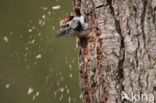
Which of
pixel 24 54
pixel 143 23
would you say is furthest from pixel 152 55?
pixel 24 54

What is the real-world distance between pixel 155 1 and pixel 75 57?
350cm

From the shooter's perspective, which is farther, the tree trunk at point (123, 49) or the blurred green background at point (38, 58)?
the blurred green background at point (38, 58)

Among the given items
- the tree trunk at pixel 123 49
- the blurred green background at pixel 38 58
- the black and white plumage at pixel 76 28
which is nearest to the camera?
the tree trunk at pixel 123 49

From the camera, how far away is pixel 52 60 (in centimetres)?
531

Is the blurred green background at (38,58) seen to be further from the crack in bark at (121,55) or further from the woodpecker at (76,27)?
the crack in bark at (121,55)

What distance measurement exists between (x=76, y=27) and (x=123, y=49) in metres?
0.45

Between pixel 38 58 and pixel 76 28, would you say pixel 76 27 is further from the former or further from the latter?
pixel 38 58

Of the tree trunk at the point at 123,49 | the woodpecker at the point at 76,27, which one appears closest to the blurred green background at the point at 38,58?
the woodpecker at the point at 76,27

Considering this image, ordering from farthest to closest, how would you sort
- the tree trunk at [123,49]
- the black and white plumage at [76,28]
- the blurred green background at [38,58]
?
the blurred green background at [38,58]
the black and white plumage at [76,28]
the tree trunk at [123,49]

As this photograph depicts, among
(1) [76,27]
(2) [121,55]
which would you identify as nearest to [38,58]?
(1) [76,27]

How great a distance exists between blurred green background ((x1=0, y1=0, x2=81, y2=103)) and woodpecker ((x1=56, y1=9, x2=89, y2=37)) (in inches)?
106

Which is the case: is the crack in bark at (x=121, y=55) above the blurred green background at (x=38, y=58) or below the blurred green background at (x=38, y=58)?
above

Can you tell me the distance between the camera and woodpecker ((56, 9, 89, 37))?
210 centimetres

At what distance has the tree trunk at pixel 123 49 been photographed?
6.03 ft
